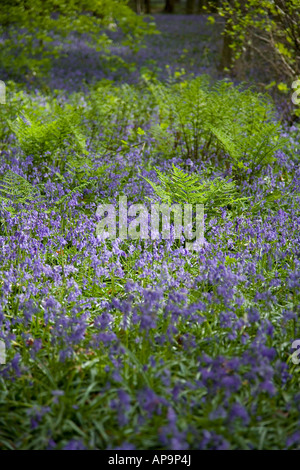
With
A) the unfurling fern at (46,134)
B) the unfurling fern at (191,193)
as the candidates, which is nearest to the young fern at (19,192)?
the unfurling fern at (46,134)

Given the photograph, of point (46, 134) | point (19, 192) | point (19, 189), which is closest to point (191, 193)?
point (19, 192)

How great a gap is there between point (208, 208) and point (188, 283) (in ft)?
4.68

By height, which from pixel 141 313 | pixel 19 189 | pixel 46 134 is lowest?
pixel 141 313

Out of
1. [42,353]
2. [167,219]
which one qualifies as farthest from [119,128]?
[42,353]

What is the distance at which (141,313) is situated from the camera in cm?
272

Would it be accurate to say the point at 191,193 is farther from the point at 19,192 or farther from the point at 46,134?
the point at 46,134

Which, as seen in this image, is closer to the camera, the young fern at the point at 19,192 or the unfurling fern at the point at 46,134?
the young fern at the point at 19,192

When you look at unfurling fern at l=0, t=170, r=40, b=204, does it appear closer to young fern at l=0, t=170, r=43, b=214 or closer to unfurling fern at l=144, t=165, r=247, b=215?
young fern at l=0, t=170, r=43, b=214

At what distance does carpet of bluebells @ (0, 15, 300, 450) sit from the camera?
2068mm

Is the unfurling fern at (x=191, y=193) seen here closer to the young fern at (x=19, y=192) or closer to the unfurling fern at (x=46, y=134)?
the young fern at (x=19, y=192)

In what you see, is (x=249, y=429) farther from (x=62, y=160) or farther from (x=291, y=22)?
(x=291, y=22)

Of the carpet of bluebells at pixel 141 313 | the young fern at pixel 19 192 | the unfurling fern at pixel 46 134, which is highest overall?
the unfurling fern at pixel 46 134

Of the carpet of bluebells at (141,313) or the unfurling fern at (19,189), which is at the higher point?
the unfurling fern at (19,189)

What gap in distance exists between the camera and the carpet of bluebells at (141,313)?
207cm
